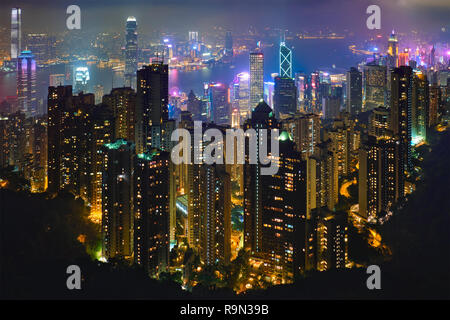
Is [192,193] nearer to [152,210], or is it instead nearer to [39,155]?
[152,210]

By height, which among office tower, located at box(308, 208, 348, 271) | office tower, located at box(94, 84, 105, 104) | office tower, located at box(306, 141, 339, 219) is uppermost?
office tower, located at box(94, 84, 105, 104)

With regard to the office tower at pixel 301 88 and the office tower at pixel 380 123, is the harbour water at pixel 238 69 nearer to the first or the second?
the office tower at pixel 301 88

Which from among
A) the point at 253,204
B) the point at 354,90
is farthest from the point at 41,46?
the point at 354,90

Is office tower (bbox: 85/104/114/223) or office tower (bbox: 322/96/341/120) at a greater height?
office tower (bbox: 322/96/341/120)

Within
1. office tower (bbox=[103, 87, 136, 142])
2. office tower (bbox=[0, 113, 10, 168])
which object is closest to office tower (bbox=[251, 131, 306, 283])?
office tower (bbox=[103, 87, 136, 142])

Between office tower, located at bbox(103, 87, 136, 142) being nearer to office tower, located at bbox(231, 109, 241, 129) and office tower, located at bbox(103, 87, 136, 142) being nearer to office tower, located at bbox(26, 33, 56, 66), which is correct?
office tower, located at bbox(26, 33, 56, 66)

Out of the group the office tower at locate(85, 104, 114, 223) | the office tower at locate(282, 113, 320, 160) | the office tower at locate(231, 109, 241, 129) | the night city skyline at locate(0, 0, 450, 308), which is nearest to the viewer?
the night city skyline at locate(0, 0, 450, 308)
